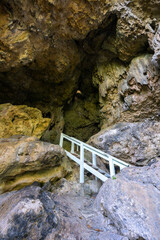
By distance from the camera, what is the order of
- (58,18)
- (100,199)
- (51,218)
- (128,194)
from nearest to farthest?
1. (51,218)
2. (128,194)
3. (100,199)
4. (58,18)

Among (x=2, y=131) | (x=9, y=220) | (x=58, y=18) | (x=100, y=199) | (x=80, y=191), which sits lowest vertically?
(x=80, y=191)

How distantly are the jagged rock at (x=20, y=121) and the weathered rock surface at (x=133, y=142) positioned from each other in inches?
107

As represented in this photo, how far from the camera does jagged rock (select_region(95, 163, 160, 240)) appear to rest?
150 centimetres

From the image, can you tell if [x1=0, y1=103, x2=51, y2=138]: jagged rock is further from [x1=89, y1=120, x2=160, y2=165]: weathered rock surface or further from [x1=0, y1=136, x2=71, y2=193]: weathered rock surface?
[x1=89, y1=120, x2=160, y2=165]: weathered rock surface

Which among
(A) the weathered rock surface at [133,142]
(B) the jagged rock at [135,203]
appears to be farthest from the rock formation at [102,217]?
(A) the weathered rock surface at [133,142]

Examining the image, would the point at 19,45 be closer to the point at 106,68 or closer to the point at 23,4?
the point at 23,4

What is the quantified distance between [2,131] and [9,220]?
10.1 feet

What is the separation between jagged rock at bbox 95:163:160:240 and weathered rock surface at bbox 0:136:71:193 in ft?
5.37

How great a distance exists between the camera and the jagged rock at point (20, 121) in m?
4.09

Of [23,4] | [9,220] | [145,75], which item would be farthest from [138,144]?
[23,4]

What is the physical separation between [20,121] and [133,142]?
461cm

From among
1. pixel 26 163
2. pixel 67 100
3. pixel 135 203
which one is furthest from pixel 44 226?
pixel 67 100

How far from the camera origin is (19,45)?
179 inches

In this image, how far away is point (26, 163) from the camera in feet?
9.62
